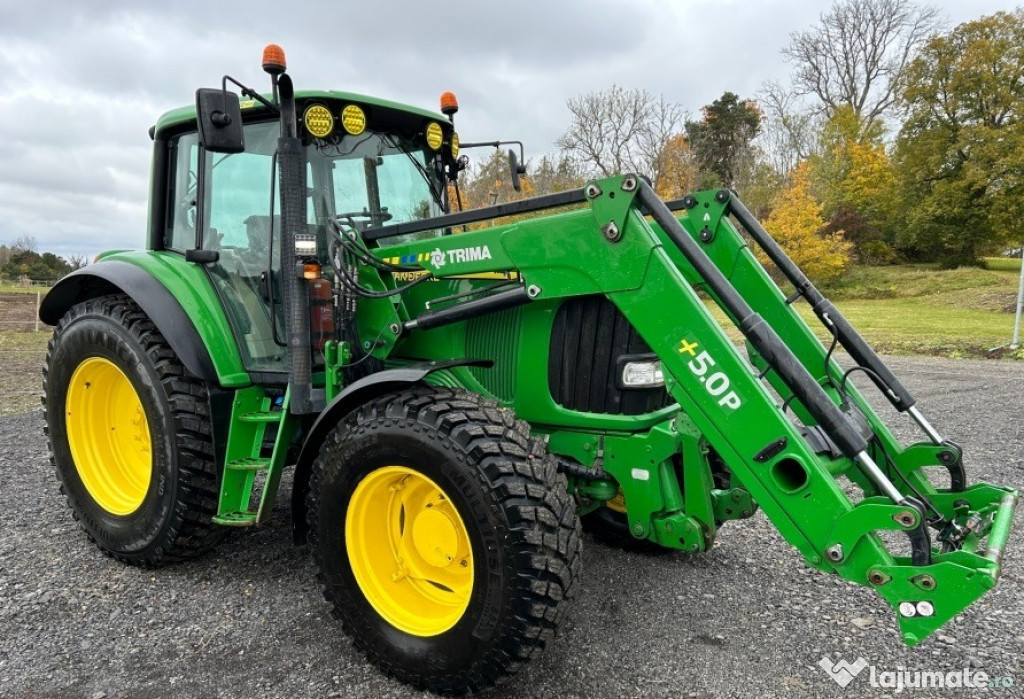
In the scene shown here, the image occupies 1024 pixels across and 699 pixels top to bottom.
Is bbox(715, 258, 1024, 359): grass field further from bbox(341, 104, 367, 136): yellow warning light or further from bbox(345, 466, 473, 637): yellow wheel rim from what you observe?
bbox(345, 466, 473, 637): yellow wheel rim

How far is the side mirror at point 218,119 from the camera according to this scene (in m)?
2.82

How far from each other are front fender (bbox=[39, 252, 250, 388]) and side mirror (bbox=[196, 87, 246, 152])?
3.14ft

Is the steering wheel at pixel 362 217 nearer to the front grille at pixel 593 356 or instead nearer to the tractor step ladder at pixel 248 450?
the tractor step ladder at pixel 248 450

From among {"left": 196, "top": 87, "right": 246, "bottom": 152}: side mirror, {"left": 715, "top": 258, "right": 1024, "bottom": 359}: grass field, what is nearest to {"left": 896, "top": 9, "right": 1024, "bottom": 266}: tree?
{"left": 715, "top": 258, "right": 1024, "bottom": 359}: grass field

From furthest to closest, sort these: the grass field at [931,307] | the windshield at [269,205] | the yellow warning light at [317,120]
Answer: the grass field at [931,307] < the windshield at [269,205] < the yellow warning light at [317,120]

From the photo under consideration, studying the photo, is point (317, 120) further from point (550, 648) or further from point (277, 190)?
point (550, 648)

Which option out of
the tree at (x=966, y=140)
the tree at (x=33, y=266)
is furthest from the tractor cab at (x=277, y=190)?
the tree at (x=33, y=266)

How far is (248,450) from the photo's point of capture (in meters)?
3.53

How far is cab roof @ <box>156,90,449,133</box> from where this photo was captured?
133 inches

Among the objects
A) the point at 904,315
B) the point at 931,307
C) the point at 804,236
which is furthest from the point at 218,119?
the point at 804,236

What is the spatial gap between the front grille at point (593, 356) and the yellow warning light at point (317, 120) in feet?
4.47

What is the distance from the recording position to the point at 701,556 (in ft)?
12.8

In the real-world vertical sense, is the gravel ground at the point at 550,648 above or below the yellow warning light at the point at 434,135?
below

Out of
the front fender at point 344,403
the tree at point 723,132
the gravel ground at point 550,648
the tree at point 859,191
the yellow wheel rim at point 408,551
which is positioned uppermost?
the tree at point 723,132
